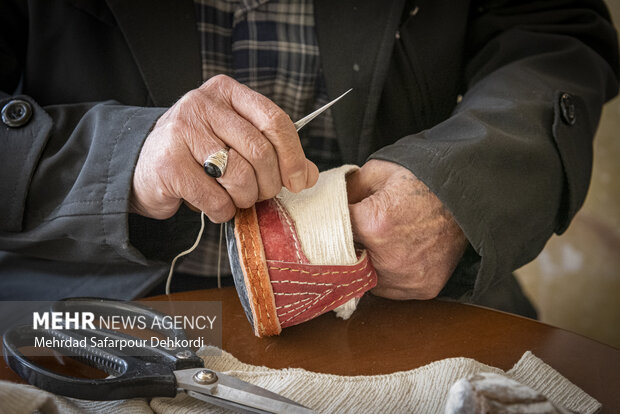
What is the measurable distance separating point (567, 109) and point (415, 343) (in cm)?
40

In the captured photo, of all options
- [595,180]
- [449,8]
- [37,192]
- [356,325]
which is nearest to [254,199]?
[356,325]

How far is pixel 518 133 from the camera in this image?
2.22ft

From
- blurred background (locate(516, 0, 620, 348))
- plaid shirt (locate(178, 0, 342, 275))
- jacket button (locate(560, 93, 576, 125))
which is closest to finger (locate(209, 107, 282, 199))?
plaid shirt (locate(178, 0, 342, 275))

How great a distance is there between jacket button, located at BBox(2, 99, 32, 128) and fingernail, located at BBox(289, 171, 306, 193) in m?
0.35

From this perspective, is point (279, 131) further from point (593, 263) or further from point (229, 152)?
point (593, 263)

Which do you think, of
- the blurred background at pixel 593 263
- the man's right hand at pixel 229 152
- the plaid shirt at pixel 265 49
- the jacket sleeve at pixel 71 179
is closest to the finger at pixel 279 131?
the man's right hand at pixel 229 152

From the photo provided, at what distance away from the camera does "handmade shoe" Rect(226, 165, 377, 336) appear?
504mm

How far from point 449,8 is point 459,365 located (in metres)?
0.58

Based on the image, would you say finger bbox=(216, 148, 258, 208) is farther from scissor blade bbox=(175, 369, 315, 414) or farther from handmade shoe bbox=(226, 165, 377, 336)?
scissor blade bbox=(175, 369, 315, 414)

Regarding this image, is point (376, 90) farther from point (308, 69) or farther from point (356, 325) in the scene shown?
point (356, 325)

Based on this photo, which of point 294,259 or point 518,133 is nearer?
point 294,259

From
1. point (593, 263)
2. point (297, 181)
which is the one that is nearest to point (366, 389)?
point (297, 181)

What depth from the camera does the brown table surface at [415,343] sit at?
516mm

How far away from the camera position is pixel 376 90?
79 cm
